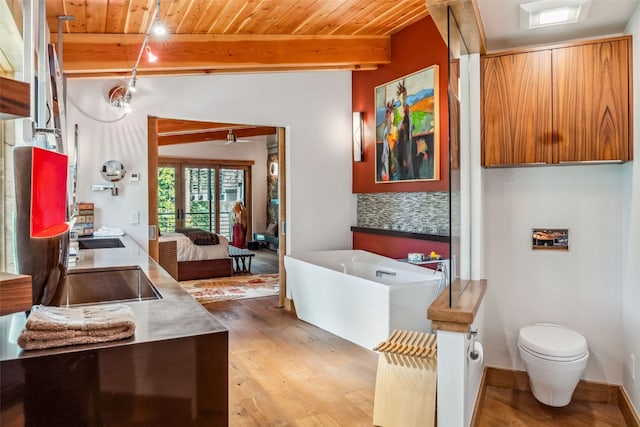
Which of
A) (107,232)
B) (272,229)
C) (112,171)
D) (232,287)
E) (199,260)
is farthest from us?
(272,229)

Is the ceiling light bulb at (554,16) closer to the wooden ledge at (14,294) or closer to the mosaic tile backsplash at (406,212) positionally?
the mosaic tile backsplash at (406,212)

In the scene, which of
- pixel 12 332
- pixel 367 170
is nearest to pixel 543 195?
pixel 367 170

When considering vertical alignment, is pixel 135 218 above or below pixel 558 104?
below

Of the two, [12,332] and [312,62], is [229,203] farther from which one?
[12,332]

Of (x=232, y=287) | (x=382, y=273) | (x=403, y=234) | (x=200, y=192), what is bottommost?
(x=232, y=287)

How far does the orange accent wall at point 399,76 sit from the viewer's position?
165 inches

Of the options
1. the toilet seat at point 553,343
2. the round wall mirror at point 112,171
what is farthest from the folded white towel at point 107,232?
the toilet seat at point 553,343

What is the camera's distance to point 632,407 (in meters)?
2.57

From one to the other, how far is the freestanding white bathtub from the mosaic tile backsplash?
0.40 meters

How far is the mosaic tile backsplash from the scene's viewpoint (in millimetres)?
4309

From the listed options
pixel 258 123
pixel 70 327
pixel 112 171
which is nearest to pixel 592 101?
pixel 70 327

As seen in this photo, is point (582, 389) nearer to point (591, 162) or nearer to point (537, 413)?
point (537, 413)

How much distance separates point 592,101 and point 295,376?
9.02ft

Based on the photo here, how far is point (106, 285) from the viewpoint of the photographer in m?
2.47
